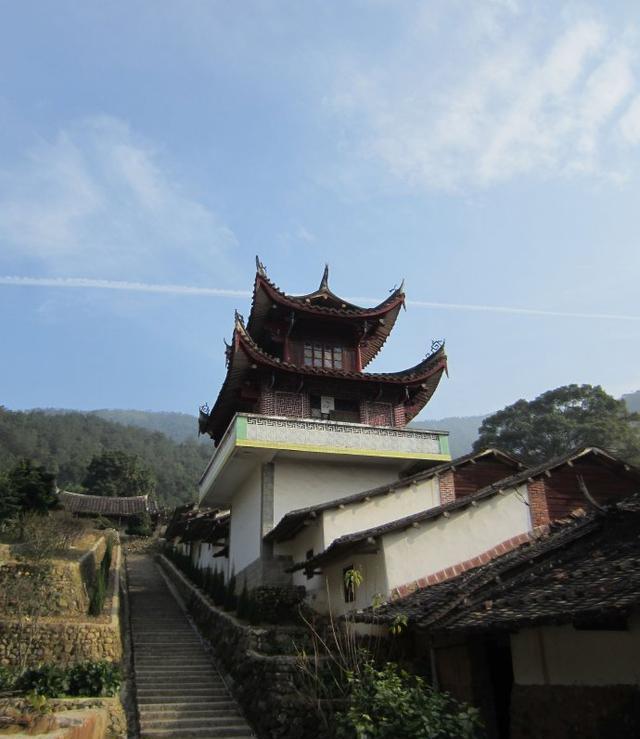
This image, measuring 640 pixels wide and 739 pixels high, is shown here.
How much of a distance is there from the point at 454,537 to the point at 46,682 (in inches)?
359

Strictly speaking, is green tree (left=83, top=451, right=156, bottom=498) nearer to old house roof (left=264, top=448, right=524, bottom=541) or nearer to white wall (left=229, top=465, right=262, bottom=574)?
white wall (left=229, top=465, right=262, bottom=574)

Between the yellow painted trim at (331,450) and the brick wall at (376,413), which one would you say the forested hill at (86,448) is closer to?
the brick wall at (376,413)

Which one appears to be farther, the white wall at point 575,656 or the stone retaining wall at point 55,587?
the stone retaining wall at point 55,587

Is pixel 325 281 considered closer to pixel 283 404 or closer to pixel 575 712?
pixel 283 404

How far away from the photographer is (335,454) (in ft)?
65.1

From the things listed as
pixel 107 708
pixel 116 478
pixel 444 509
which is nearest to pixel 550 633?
pixel 444 509

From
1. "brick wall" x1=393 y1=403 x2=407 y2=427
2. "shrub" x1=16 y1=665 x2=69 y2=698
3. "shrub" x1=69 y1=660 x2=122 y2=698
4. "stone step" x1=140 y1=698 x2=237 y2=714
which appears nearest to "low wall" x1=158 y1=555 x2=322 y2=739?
"stone step" x1=140 y1=698 x2=237 y2=714

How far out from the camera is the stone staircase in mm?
12875

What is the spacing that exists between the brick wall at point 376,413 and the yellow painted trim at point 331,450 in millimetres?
2316

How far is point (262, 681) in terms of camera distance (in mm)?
13195

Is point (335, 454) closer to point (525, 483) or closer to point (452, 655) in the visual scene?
point (525, 483)

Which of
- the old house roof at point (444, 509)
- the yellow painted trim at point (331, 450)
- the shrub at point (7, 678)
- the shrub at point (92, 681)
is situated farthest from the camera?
the yellow painted trim at point (331, 450)

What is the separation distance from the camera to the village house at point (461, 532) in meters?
13.8

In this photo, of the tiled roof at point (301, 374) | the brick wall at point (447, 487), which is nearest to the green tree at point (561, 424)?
the tiled roof at point (301, 374)
